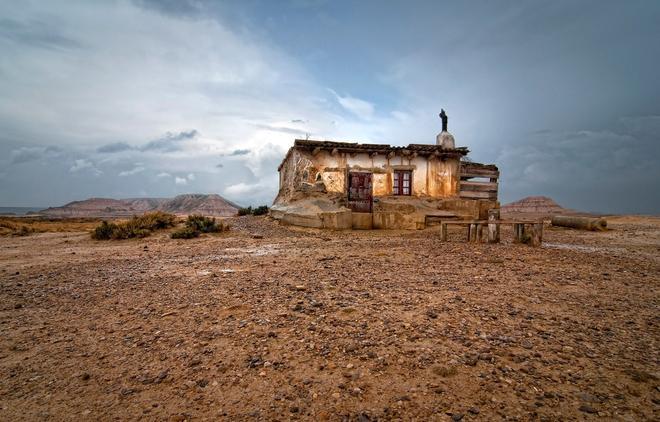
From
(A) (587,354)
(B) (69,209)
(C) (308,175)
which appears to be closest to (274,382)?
(A) (587,354)

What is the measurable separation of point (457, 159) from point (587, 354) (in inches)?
748

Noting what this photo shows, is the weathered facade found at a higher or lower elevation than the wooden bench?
higher

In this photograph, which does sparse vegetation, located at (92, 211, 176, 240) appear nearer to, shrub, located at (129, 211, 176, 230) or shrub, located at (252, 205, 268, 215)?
shrub, located at (129, 211, 176, 230)

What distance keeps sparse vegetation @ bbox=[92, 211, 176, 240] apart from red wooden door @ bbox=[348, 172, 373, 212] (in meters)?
9.71

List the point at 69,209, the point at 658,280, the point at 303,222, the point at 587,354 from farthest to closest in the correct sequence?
the point at 69,209 → the point at 303,222 → the point at 658,280 → the point at 587,354

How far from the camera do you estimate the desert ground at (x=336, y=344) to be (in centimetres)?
243

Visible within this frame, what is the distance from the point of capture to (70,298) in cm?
516

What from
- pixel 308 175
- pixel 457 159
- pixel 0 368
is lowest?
pixel 0 368

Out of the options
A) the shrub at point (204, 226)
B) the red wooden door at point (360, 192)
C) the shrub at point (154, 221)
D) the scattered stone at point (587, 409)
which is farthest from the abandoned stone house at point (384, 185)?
the scattered stone at point (587, 409)

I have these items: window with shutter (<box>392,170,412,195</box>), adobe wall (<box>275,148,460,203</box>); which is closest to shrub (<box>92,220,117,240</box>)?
adobe wall (<box>275,148,460,203</box>)

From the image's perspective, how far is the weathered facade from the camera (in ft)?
50.2

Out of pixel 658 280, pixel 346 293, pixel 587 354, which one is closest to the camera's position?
pixel 587 354

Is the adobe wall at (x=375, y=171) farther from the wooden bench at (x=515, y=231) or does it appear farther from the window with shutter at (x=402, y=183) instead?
the wooden bench at (x=515, y=231)

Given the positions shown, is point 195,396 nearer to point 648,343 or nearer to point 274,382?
point 274,382
